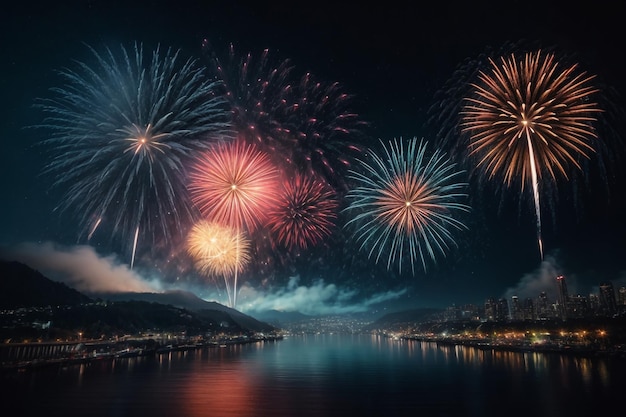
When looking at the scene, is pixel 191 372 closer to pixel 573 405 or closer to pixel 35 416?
pixel 35 416

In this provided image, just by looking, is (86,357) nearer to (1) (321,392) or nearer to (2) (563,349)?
(1) (321,392)

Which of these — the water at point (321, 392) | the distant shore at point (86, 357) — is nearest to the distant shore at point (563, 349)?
the water at point (321, 392)

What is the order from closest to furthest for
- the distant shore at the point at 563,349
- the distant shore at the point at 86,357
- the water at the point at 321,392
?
the water at the point at 321,392 → the distant shore at the point at 86,357 → the distant shore at the point at 563,349

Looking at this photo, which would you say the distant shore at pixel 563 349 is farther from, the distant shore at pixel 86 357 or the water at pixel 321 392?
the distant shore at pixel 86 357

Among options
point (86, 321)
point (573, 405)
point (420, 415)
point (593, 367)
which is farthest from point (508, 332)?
point (86, 321)

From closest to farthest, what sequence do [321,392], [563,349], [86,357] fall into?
1. [321,392]
2. [86,357]
3. [563,349]

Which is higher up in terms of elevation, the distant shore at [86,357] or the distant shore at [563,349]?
the distant shore at [563,349]

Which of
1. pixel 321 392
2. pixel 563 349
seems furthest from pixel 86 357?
pixel 563 349

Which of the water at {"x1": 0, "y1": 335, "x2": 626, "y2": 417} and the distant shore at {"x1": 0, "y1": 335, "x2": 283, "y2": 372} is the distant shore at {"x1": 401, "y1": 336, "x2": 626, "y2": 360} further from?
the distant shore at {"x1": 0, "y1": 335, "x2": 283, "y2": 372}

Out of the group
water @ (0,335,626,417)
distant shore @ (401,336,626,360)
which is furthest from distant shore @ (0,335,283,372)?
distant shore @ (401,336,626,360)

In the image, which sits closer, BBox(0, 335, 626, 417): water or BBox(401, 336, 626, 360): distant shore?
BBox(0, 335, 626, 417): water

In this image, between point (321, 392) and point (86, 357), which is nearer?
point (321, 392)
